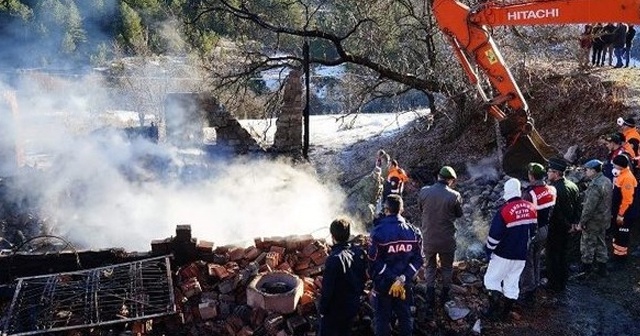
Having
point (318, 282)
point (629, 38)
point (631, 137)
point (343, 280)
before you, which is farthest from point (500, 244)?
point (629, 38)

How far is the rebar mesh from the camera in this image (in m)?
5.44

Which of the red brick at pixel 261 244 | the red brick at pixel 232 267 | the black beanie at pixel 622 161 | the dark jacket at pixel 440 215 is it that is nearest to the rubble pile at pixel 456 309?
the dark jacket at pixel 440 215

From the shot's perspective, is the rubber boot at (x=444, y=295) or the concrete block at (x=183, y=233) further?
the concrete block at (x=183, y=233)

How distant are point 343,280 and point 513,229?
1.92m

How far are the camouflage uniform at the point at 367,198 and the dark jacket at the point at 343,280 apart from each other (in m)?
5.87

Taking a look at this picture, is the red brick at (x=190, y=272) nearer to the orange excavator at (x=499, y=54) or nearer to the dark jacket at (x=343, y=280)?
the dark jacket at (x=343, y=280)

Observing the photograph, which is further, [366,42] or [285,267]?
[366,42]

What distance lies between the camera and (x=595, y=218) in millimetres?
6766

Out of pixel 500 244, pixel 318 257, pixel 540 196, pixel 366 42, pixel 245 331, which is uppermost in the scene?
pixel 366 42

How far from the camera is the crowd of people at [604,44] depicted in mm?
13336

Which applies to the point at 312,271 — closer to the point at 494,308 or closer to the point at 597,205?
the point at 494,308

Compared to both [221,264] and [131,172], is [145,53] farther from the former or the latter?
[221,264]

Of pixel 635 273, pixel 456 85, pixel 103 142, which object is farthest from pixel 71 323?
pixel 456 85

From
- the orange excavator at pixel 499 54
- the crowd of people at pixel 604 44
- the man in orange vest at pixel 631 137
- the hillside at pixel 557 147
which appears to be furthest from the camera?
the crowd of people at pixel 604 44
